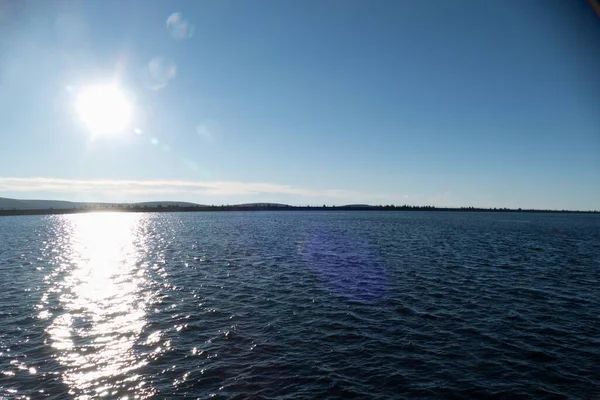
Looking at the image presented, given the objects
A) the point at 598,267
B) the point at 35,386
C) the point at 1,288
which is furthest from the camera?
the point at 598,267

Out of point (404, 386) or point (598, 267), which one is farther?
point (598, 267)

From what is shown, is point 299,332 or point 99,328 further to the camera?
point 99,328

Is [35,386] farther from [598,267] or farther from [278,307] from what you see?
[598,267]

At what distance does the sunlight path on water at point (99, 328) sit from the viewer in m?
16.5

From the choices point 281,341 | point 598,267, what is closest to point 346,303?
point 281,341

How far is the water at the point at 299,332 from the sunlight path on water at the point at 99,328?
4.2 inches

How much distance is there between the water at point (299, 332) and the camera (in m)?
16.5

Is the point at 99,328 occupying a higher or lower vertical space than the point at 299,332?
lower

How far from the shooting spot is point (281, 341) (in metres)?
21.5

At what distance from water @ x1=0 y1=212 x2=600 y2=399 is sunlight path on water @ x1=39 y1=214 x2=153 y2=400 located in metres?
0.11

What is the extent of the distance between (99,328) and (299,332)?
14.1 metres

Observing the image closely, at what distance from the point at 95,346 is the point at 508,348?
83.6 feet

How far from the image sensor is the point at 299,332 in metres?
22.9

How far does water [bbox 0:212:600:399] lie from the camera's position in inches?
650
